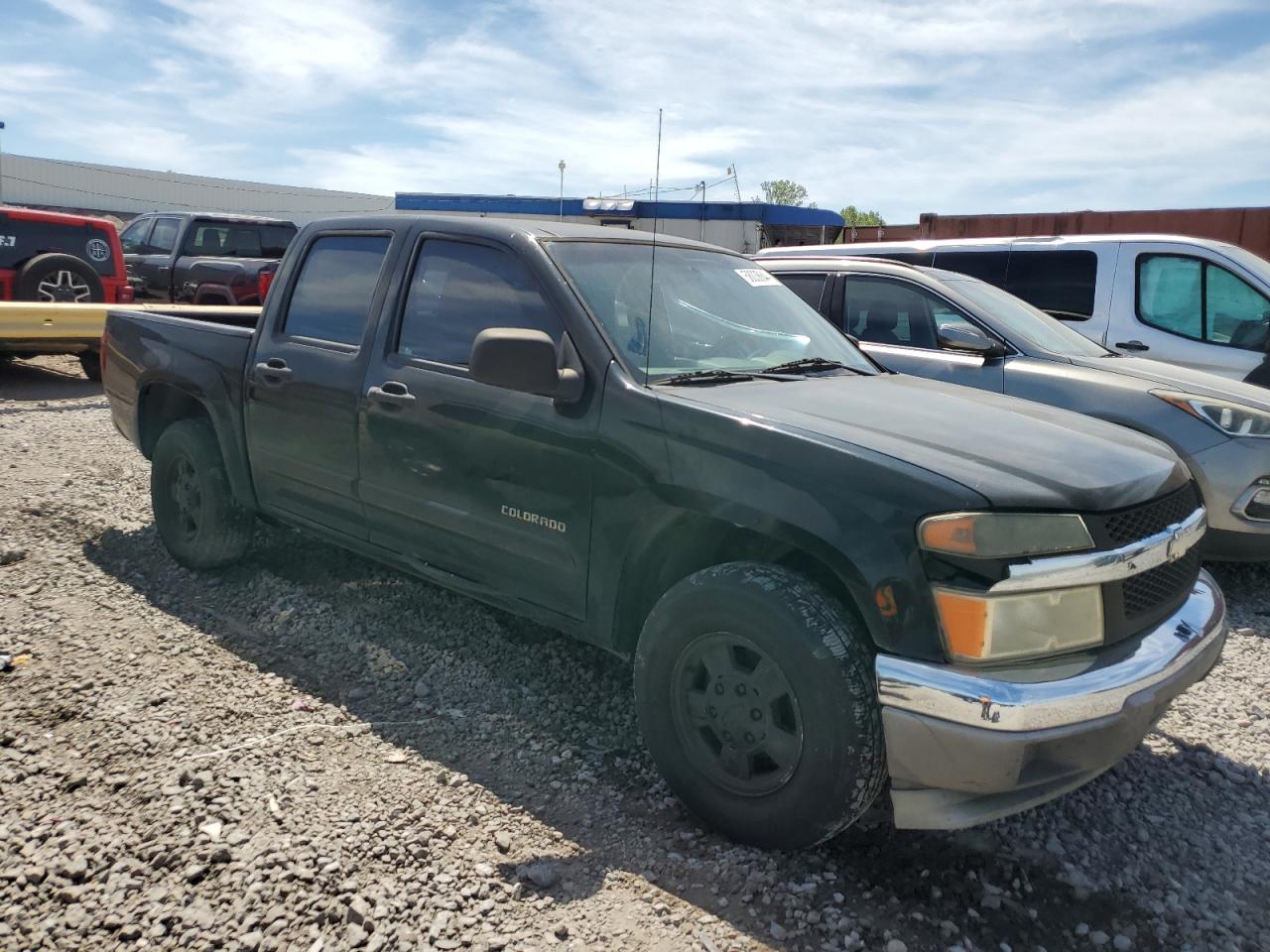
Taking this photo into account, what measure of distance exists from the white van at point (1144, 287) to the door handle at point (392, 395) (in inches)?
177

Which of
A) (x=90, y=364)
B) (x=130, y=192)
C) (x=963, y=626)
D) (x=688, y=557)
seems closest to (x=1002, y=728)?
(x=963, y=626)

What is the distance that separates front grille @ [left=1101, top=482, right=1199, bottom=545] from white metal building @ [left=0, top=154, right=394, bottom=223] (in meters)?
38.6

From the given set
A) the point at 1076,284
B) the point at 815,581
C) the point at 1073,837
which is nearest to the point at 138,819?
the point at 815,581

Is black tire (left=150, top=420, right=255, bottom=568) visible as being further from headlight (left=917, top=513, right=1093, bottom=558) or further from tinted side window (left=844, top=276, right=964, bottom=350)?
tinted side window (left=844, top=276, right=964, bottom=350)

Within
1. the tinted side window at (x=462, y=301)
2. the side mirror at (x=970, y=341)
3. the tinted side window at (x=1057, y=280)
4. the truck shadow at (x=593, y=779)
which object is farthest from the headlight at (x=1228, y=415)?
the tinted side window at (x=462, y=301)

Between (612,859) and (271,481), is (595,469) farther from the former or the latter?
(271,481)

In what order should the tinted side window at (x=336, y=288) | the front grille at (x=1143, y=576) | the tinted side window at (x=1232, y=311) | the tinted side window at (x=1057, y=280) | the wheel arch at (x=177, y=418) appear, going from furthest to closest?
the tinted side window at (x=1057, y=280) < the tinted side window at (x=1232, y=311) < the wheel arch at (x=177, y=418) < the tinted side window at (x=336, y=288) < the front grille at (x=1143, y=576)

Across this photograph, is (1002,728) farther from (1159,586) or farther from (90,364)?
(90,364)

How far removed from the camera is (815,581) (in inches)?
106

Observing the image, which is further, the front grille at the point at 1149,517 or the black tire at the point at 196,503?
the black tire at the point at 196,503

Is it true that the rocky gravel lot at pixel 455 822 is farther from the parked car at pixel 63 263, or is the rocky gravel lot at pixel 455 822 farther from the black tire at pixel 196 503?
the parked car at pixel 63 263

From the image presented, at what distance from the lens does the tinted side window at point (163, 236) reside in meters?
13.7

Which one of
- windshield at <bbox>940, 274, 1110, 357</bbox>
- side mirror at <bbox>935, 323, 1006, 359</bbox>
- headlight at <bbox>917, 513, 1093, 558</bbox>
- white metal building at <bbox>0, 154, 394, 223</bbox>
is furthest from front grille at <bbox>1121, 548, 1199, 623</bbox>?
white metal building at <bbox>0, 154, 394, 223</bbox>

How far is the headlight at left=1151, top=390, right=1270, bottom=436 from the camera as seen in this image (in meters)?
4.86
